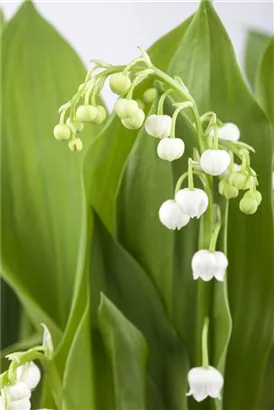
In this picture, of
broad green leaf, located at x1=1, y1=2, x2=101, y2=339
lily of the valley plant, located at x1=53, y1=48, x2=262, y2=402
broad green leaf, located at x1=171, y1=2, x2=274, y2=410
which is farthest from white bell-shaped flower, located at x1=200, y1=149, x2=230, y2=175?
broad green leaf, located at x1=1, y1=2, x2=101, y2=339

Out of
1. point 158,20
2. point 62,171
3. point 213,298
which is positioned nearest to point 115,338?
point 213,298

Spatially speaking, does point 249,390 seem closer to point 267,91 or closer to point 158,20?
point 267,91

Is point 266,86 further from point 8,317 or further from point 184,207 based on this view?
point 8,317

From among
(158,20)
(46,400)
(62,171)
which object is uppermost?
(158,20)

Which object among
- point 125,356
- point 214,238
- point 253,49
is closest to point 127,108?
point 214,238

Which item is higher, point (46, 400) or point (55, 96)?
point (55, 96)

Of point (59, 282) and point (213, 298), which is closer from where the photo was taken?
point (213, 298)
